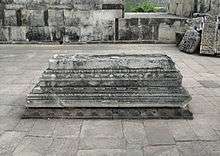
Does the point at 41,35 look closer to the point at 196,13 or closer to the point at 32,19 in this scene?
the point at 32,19

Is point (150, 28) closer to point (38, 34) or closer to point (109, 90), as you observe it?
point (38, 34)

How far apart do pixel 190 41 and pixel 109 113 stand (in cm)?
518

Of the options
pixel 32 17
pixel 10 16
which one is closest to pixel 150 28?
pixel 32 17

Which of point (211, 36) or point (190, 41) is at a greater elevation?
point (211, 36)

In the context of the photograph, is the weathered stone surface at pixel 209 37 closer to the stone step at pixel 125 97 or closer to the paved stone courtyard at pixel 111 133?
the paved stone courtyard at pixel 111 133

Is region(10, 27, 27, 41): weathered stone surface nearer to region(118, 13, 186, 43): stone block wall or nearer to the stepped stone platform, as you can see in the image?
region(118, 13, 186, 43): stone block wall

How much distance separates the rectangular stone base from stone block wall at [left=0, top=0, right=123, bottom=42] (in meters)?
5.88

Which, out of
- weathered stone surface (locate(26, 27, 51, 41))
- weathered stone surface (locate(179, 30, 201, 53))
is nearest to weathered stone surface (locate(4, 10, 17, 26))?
weathered stone surface (locate(26, 27, 51, 41))

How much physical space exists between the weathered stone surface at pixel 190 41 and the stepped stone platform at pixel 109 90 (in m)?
4.54

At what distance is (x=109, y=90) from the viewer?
436 centimetres

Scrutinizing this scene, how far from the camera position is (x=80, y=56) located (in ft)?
15.2

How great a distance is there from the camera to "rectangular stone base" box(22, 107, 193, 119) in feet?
13.9

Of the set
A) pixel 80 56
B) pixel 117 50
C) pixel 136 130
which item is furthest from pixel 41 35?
pixel 136 130

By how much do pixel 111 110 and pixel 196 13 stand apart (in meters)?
6.94
